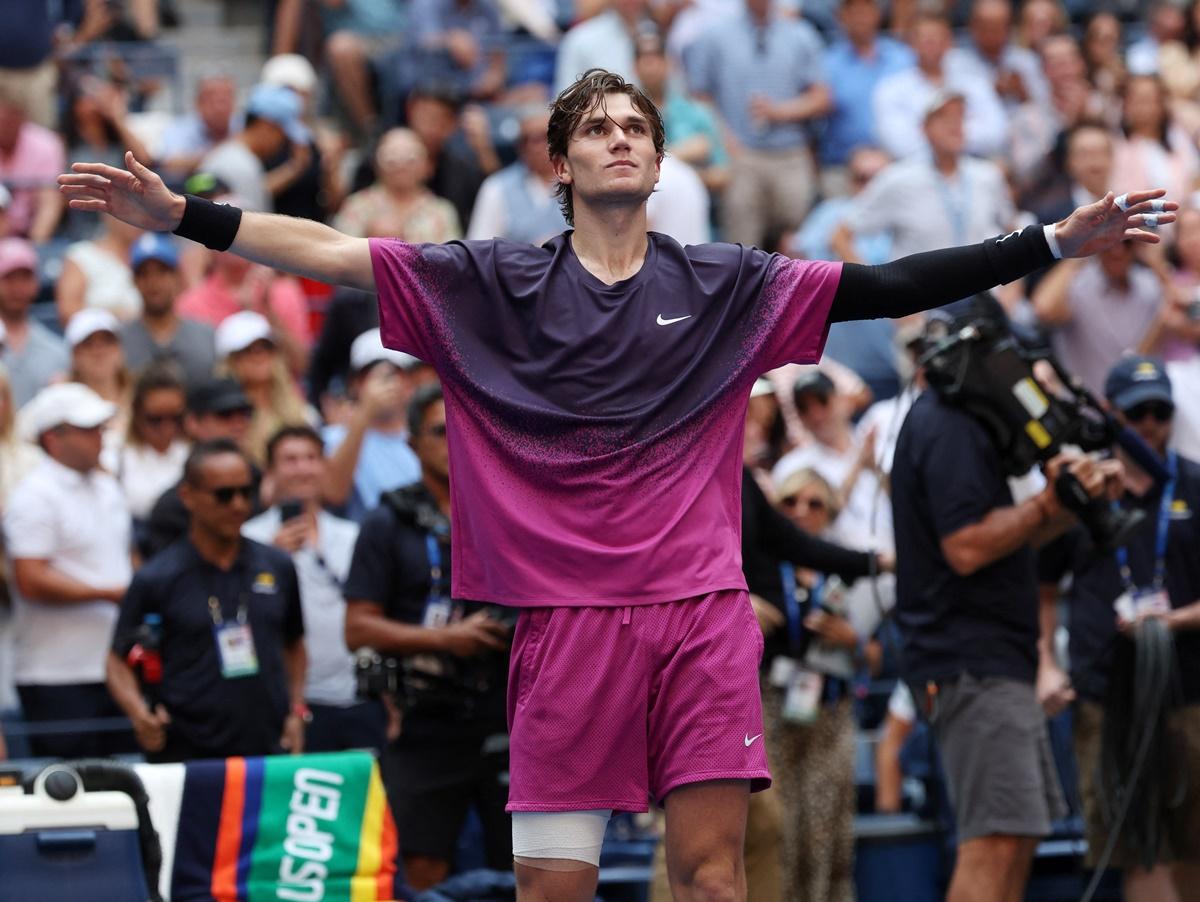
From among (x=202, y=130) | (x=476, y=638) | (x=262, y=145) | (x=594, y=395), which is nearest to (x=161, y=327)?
(x=262, y=145)

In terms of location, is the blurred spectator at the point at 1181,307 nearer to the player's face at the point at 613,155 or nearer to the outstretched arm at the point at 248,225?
the player's face at the point at 613,155

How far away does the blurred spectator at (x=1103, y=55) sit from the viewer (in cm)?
1348

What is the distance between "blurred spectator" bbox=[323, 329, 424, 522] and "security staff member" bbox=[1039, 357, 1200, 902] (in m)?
2.78

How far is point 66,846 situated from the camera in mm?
5617

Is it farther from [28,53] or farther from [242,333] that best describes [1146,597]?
[28,53]

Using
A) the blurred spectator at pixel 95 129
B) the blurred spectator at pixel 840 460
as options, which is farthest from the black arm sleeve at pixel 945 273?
the blurred spectator at pixel 95 129

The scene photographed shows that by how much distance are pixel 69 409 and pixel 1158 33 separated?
29.3 ft

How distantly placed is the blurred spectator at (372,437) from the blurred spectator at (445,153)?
284 cm

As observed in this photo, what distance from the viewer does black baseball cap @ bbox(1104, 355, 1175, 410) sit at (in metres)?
7.39

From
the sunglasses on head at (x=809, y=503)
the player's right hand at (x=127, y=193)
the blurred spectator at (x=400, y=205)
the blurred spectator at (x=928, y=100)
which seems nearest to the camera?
the player's right hand at (x=127, y=193)

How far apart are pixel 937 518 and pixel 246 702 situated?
8.10ft

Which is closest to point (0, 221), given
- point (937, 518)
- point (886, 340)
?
point (886, 340)


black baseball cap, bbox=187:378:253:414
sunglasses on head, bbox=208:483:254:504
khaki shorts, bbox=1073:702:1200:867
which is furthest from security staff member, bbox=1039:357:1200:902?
black baseball cap, bbox=187:378:253:414

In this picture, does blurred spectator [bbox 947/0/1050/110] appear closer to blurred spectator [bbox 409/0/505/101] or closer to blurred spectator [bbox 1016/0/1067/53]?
blurred spectator [bbox 1016/0/1067/53]
